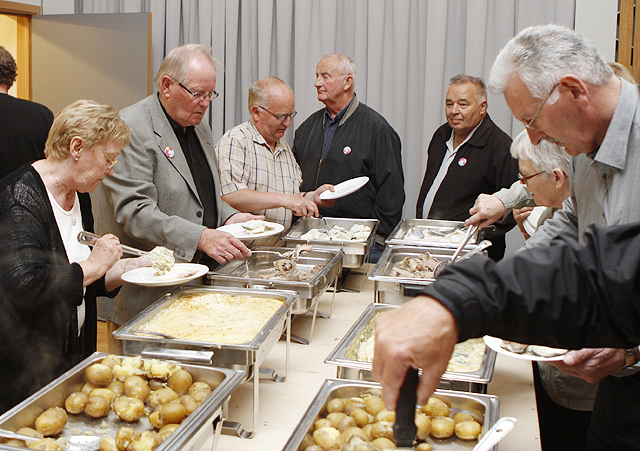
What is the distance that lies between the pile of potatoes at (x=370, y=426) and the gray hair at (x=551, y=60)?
0.73 meters

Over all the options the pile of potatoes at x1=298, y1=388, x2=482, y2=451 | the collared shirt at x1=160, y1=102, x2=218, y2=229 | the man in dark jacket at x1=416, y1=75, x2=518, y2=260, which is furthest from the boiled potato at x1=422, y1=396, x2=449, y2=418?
the man in dark jacket at x1=416, y1=75, x2=518, y2=260

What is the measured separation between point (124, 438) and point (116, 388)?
0.21 metres

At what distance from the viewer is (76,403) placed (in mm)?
1176

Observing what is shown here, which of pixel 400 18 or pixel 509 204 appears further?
pixel 400 18

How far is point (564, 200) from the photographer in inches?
70.9

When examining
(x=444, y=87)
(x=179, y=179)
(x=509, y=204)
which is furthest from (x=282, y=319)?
(x=444, y=87)

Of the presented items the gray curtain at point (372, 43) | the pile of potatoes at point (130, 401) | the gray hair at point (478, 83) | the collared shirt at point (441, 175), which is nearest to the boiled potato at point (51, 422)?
the pile of potatoes at point (130, 401)

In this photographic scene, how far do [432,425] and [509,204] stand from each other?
170 centimetres

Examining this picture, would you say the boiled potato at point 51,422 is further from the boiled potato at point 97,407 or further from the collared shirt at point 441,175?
the collared shirt at point 441,175

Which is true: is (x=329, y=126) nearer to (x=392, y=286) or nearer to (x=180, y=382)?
(x=392, y=286)

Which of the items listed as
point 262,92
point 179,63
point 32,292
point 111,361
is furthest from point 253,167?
point 111,361

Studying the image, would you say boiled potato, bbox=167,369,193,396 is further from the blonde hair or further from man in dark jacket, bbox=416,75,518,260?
man in dark jacket, bbox=416,75,518,260

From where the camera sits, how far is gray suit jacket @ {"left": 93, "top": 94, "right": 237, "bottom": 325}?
6.81 ft

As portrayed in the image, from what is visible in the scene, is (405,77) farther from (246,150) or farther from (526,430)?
(526,430)
